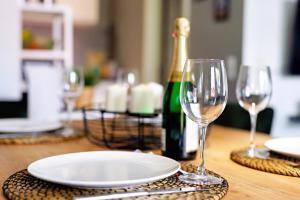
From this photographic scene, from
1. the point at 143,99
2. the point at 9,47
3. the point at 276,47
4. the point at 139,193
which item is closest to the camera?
the point at 139,193

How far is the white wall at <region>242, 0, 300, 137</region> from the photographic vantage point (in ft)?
9.00

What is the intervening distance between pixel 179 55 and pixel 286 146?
0.36 metres

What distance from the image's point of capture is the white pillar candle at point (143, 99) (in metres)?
1.36

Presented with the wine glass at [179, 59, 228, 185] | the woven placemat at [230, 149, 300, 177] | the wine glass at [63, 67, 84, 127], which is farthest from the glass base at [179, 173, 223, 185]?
the wine glass at [63, 67, 84, 127]

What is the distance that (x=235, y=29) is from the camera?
2.83 m

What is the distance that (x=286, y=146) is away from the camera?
1.08 metres

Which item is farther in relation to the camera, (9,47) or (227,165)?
(9,47)

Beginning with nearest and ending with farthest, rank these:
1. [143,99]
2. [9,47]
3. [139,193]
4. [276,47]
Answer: [139,193]
[143,99]
[9,47]
[276,47]

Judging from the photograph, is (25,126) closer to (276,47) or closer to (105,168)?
(105,168)

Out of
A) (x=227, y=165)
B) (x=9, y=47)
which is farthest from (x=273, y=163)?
(x=9, y=47)

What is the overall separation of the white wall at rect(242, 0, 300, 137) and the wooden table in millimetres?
1429

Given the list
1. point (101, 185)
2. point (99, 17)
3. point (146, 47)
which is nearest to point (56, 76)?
point (101, 185)

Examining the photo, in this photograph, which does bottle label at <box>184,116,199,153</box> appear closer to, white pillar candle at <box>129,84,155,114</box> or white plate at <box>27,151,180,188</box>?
white plate at <box>27,151,180,188</box>

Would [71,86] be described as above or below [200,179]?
above
